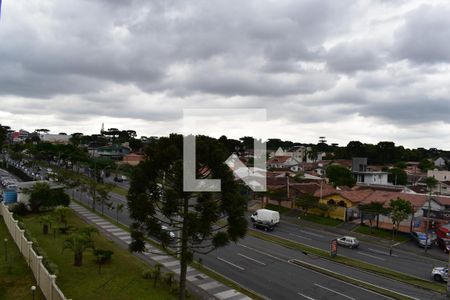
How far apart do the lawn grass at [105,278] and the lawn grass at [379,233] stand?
100 ft

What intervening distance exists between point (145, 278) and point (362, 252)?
23.8 metres

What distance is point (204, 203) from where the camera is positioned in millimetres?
20500

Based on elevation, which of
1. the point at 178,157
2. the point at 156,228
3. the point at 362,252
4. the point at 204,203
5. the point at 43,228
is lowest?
the point at 362,252

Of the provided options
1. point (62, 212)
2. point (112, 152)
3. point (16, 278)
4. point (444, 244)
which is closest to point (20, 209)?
point (62, 212)

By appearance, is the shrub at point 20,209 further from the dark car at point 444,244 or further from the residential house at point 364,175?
the residential house at point 364,175

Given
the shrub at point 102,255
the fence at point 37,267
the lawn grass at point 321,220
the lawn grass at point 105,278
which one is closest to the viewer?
the fence at point 37,267

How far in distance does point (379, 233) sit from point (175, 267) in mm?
29352

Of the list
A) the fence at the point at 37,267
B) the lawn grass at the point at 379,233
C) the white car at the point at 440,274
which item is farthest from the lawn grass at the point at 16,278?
the lawn grass at the point at 379,233

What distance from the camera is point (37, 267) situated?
72.2 ft

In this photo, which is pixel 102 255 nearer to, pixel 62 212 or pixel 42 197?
pixel 62 212

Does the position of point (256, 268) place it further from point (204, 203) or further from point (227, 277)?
point (204, 203)

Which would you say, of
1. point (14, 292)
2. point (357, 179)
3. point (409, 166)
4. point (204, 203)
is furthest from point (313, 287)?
point (409, 166)

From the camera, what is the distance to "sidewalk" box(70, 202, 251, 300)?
78.8ft

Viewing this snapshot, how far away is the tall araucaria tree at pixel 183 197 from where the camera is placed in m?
20.5
